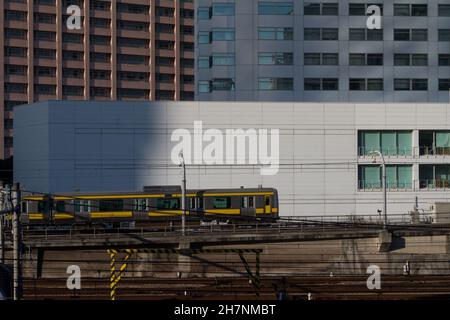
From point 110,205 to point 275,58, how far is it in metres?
24.7

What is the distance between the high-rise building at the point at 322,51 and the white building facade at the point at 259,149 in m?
9.21

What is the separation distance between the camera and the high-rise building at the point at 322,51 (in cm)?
5878

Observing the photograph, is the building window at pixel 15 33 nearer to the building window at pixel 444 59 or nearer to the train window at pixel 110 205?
the building window at pixel 444 59

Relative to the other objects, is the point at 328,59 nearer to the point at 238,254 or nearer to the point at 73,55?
the point at 238,254

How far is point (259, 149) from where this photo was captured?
50219 millimetres

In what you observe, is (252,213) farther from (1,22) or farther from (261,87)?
(1,22)

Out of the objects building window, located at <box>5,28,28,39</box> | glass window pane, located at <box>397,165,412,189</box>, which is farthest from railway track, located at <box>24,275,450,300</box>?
building window, located at <box>5,28,28,39</box>

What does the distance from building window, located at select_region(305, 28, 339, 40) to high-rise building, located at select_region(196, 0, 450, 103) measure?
88 mm

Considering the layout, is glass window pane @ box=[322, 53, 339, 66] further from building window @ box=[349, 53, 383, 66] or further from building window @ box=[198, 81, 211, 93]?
building window @ box=[198, 81, 211, 93]

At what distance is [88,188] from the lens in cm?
4888

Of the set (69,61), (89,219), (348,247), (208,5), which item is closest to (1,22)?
(69,61)

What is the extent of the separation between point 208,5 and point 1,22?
154 ft

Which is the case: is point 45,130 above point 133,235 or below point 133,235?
above
